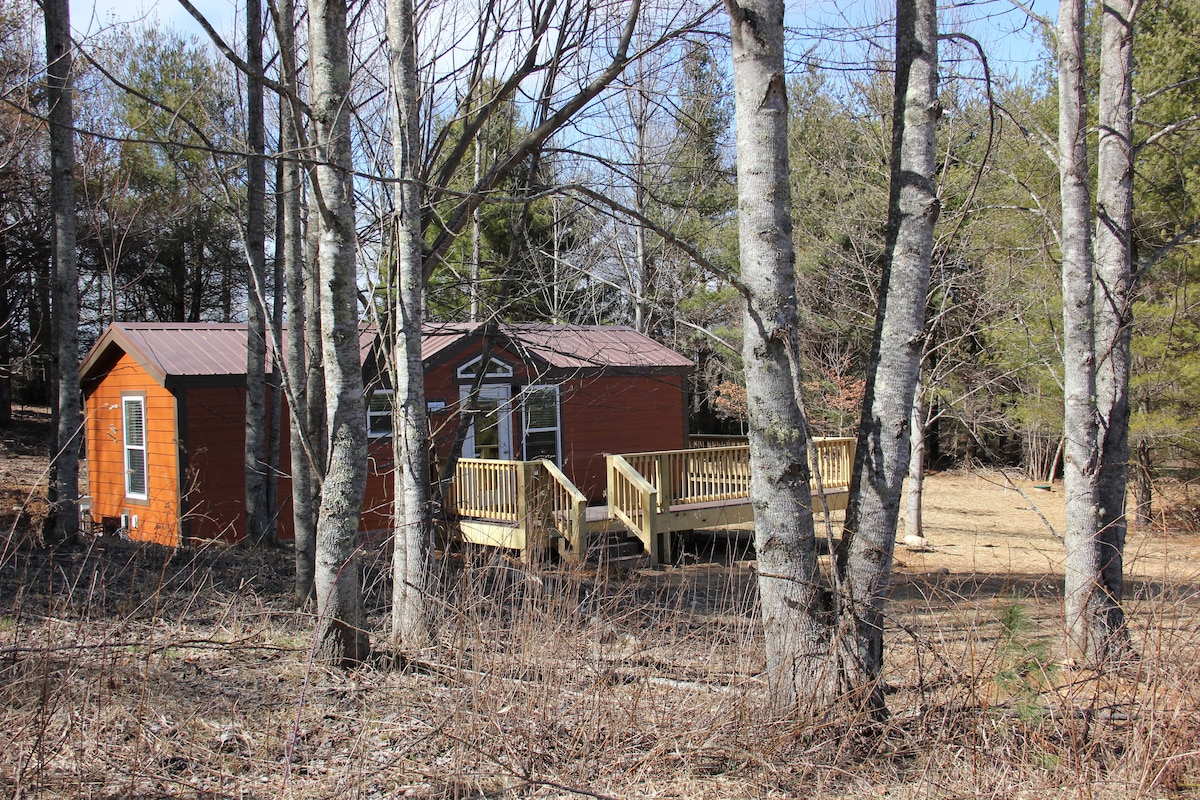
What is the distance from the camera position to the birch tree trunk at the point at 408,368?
505 cm

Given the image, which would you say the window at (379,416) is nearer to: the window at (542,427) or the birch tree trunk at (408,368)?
the window at (542,427)

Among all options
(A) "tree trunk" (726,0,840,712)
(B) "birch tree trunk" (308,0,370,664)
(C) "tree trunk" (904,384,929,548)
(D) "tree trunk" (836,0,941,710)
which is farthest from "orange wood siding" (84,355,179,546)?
(C) "tree trunk" (904,384,929,548)

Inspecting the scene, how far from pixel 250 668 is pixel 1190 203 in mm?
16534

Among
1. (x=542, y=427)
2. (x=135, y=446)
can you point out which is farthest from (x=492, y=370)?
(x=135, y=446)

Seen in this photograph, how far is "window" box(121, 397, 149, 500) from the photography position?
12391 millimetres

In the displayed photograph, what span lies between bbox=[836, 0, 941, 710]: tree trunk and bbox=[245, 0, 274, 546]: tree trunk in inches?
222

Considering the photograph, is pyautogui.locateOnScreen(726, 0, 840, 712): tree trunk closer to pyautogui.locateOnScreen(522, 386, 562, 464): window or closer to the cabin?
the cabin

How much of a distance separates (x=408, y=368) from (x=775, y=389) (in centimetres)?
260

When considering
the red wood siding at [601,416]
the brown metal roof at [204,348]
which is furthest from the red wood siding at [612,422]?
the brown metal roof at [204,348]

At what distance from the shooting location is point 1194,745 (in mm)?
3152

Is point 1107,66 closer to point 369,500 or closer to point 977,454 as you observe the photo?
point 369,500

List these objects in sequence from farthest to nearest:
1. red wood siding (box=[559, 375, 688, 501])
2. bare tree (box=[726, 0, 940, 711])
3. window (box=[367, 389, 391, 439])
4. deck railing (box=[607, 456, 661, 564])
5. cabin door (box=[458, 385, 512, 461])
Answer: red wood siding (box=[559, 375, 688, 501]) → cabin door (box=[458, 385, 512, 461]) → window (box=[367, 389, 391, 439]) → deck railing (box=[607, 456, 661, 564]) → bare tree (box=[726, 0, 940, 711])

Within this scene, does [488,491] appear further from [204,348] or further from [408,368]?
[408,368]

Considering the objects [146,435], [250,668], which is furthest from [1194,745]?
[146,435]
